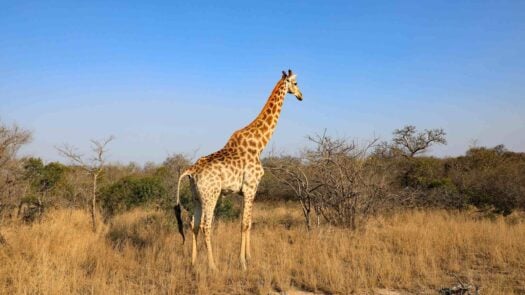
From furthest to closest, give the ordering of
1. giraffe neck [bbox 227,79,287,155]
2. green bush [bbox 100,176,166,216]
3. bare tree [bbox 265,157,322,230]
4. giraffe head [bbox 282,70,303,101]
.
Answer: green bush [bbox 100,176,166,216] → bare tree [bbox 265,157,322,230] → giraffe head [bbox 282,70,303,101] → giraffe neck [bbox 227,79,287,155]

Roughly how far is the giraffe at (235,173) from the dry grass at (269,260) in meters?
0.61

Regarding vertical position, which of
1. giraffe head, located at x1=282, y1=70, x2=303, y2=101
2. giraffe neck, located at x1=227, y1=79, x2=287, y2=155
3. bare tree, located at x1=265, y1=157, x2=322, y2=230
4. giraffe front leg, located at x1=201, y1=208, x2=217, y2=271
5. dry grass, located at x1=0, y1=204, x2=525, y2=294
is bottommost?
dry grass, located at x1=0, y1=204, x2=525, y2=294

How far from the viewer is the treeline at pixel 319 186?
923 cm

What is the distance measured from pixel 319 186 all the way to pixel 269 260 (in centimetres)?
281

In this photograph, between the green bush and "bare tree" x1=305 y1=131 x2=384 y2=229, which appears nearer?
"bare tree" x1=305 y1=131 x2=384 y2=229

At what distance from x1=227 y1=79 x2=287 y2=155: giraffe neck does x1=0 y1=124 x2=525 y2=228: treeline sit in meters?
1.53

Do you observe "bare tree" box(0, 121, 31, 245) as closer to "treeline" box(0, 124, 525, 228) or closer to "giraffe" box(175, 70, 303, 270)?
"treeline" box(0, 124, 525, 228)

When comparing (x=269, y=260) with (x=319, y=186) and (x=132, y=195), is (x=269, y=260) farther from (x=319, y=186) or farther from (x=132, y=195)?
(x=132, y=195)

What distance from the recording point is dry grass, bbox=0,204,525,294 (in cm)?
543

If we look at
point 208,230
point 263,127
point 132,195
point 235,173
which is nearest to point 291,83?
point 263,127

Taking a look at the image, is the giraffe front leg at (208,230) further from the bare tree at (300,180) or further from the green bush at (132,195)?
the green bush at (132,195)

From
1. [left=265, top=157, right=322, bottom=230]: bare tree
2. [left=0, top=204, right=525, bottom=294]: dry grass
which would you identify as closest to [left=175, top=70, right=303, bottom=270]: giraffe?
[left=0, top=204, right=525, bottom=294]: dry grass

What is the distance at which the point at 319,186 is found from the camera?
9.15 metres

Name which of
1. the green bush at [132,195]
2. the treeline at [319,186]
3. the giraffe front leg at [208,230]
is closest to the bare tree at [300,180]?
the treeline at [319,186]
